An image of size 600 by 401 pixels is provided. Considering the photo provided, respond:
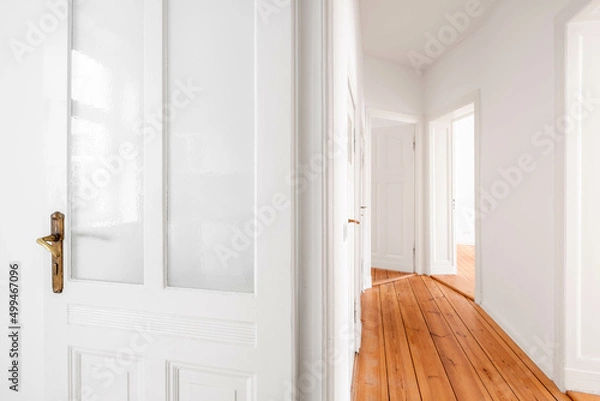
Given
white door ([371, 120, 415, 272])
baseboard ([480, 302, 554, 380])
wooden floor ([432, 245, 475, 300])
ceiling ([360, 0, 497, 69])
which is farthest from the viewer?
white door ([371, 120, 415, 272])

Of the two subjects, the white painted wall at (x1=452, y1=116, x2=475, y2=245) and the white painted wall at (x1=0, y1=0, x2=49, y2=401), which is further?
the white painted wall at (x1=452, y1=116, x2=475, y2=245)

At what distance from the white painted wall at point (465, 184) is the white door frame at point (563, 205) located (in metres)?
5.35

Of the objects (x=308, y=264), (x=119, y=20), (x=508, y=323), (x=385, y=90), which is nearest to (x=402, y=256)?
(x=508, y=323)

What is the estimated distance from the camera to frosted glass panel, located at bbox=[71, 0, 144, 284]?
1.02 metres

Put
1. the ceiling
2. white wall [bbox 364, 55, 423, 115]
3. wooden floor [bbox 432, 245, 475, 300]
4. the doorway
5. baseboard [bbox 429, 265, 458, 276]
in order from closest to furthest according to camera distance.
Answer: the doorway
the ceiling
wooden floor [bbox 432, 245, 475, 300]
white wall [bbox 364, 55, 423, 115]
baseboard [bbox 429, 265, 458, 276]

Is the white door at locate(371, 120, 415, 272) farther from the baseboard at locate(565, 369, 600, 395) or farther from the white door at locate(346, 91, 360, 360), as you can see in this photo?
the baseboard at locate(565, 369, 600, 395)

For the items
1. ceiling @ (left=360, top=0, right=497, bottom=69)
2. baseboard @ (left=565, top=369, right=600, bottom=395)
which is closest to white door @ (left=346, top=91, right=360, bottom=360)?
baseboard @ (left=565, top=369, right=600, bottom=395)

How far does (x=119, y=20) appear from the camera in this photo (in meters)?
1.02

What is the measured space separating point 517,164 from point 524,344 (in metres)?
1.31

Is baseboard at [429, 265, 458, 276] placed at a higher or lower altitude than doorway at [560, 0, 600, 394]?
lower

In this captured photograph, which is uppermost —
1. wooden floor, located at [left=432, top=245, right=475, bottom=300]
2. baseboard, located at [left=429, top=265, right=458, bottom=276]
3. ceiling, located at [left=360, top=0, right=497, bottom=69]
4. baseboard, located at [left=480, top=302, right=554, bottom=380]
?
ceiling, located at [left=360, top=0, right=497, bottom=69]

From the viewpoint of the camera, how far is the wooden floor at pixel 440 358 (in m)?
1.88

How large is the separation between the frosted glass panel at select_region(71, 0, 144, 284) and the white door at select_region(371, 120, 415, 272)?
3.95m

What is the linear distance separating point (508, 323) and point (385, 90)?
285 cm
